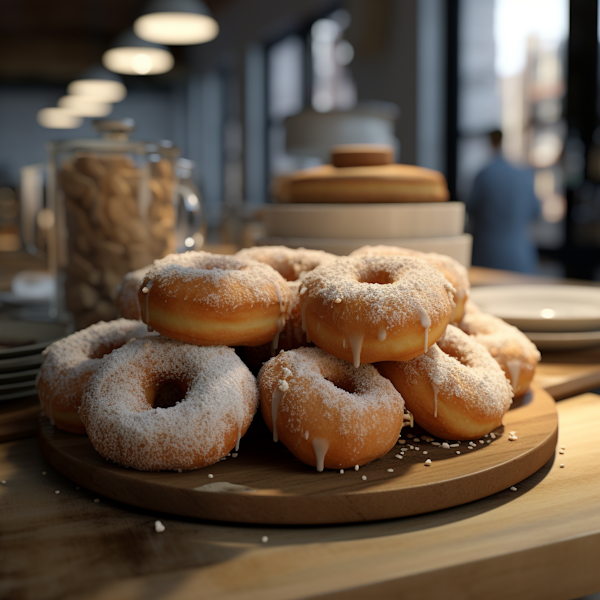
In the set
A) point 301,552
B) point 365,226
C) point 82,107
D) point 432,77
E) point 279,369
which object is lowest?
point 301,552

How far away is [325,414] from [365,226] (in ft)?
2.02

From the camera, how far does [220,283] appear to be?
0.57 metres

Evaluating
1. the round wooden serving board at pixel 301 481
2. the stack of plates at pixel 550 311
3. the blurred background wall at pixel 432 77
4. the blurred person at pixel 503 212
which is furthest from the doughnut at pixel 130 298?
the blurred person at pixel 503 212

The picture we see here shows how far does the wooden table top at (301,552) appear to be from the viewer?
384 mm

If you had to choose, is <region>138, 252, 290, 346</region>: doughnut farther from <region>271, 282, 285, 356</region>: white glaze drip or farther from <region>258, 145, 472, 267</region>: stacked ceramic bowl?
<region>258, 145, 472, 267</region>: stacked ceramic bowl

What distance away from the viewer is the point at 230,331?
0.56 m

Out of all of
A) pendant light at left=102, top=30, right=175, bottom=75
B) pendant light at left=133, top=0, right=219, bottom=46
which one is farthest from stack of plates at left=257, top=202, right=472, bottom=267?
pendant light at left=102, top=30, right=175, bottom=75

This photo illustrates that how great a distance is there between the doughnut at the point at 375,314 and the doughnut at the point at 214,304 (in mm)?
36

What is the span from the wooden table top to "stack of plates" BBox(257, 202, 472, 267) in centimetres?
60

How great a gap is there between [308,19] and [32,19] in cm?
411

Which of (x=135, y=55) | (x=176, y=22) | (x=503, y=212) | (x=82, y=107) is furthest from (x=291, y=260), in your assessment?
(x=82, y=107)

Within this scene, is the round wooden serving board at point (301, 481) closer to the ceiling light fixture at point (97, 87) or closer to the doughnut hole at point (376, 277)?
the doughnut hole at point (376, 277)

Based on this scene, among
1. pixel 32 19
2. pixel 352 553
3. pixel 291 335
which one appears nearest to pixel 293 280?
pixel 291 335

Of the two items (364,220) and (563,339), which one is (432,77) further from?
(563,339)
